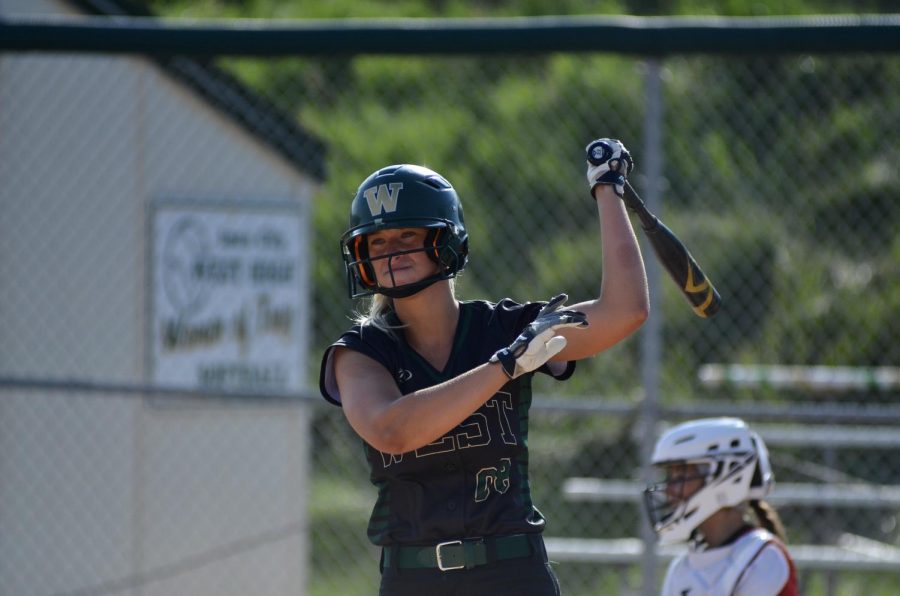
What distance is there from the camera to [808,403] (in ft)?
26.2

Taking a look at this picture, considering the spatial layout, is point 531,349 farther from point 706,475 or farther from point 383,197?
point 706,475

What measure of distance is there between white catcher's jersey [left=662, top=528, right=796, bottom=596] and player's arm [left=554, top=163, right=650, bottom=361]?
1299mm

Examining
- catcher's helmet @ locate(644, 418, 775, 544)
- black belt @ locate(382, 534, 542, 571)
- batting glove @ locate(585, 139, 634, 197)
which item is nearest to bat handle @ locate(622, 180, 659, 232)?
batting glove @ locate(585, 139, 634, 197)

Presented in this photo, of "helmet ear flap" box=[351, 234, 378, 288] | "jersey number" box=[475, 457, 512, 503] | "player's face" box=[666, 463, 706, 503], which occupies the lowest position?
"player's face" box=[666, 463, 706, 503]

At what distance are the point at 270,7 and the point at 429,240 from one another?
13187mm

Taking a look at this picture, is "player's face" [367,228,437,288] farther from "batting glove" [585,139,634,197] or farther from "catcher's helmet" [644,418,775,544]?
"catcher's helmet" [644,418,775,544]

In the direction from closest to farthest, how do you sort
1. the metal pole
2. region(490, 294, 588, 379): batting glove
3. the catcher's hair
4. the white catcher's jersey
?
1. region(490, 294, 588, 379): batting glove
2. the white catcher's jersey
3. the catcher's hair
4. the metal pole

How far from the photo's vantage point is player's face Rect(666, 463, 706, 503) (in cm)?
397

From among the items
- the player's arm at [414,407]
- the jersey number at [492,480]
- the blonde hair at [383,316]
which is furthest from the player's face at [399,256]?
the jersey number at [492,480]

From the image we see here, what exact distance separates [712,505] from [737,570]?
26 cm

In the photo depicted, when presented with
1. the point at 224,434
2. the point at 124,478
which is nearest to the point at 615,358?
the point at 224,434

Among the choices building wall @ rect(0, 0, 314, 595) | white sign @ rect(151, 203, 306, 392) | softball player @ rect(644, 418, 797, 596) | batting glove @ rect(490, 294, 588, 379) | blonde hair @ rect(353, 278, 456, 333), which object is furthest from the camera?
building wall @ rect(0, 0, 314, 595)

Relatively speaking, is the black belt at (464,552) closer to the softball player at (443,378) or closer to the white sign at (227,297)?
the softball player at (443,378)

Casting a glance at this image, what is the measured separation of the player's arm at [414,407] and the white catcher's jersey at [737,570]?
1557mm
